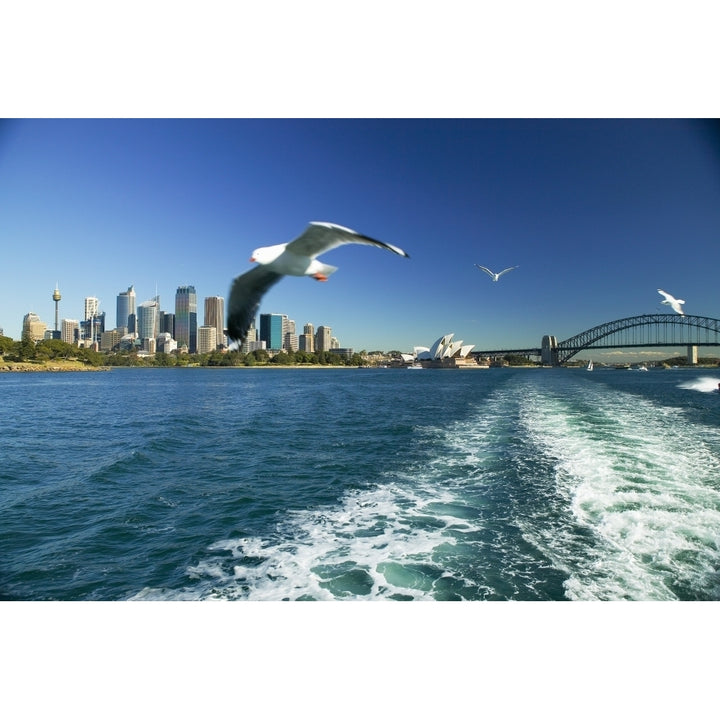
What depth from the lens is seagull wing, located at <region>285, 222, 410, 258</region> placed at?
1633 mm

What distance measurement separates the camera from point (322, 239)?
180 centimetres

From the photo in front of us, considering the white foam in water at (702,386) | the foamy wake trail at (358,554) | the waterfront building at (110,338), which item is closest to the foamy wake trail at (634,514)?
the foamy wake trail at (358,554)

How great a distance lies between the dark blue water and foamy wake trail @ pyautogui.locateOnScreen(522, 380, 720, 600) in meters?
0.02

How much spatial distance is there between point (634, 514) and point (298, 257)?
164 inches

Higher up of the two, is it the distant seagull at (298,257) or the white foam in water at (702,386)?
the distant seagull at (298,257)

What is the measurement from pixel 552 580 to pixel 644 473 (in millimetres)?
3559

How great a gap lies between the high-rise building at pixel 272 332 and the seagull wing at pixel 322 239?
1.23 meters

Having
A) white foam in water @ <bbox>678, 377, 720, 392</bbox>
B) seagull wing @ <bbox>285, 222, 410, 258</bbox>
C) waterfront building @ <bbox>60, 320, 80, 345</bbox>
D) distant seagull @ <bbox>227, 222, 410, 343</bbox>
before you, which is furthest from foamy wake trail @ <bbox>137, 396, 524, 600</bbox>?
waterfront building @ <bbox>60, 320, 80, 345</bbox>

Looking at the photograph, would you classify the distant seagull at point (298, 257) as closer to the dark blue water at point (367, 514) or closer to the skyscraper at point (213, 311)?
the skyscraper at point (213, 311)

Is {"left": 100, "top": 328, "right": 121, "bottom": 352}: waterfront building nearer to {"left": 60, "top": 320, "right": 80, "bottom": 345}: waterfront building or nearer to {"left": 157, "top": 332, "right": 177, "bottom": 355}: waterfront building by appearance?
{"left": 60, "top": 320, "right": 80, "bottom": 345}: waterfront building

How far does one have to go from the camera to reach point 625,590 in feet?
9.46

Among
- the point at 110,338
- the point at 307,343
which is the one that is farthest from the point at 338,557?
the point at 110,338

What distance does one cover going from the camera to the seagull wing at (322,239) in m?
1.63

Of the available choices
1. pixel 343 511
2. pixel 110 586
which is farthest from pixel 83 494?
pixel 343 511
